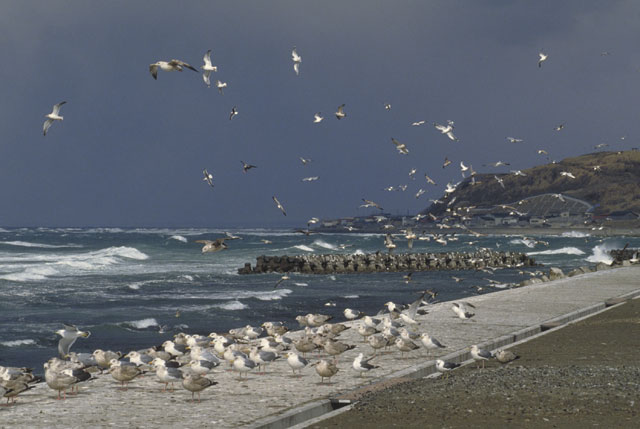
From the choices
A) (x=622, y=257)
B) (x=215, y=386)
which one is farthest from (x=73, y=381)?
(x=622, y=257)

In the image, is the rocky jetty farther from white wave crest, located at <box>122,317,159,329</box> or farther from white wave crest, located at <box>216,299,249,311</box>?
white wave crest, located at <box>122,317,159,329</box>

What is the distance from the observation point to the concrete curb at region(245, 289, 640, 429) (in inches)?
398

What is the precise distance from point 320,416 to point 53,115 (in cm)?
1350

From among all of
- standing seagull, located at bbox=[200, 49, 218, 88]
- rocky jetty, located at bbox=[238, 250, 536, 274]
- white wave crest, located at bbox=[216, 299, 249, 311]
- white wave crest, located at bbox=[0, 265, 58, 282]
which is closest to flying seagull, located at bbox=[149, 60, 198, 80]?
standing seagull, located at bbox=[200, 49, 218, 88]

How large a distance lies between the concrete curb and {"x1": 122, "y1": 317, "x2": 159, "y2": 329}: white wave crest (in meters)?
13.3

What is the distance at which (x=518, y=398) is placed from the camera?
1095 cm

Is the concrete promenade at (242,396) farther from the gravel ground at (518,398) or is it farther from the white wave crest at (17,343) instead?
the white wave crest at (17,343)

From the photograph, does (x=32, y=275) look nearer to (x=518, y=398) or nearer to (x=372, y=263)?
(x=372, y=263)

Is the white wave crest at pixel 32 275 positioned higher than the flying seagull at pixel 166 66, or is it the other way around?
the flying seagull at pixel 166 66

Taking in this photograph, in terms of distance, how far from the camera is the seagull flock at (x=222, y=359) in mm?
11859

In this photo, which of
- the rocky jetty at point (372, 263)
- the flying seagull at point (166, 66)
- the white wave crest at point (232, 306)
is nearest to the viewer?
the flying seagull at point (166, 66)

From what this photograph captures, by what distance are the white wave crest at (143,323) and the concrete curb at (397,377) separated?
1331 cm

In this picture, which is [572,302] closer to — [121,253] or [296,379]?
[296,379]

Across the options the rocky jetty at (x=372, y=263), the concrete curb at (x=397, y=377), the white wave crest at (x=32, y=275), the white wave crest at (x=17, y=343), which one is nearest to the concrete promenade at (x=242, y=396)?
the concrete curb at (x=397, y=377)
